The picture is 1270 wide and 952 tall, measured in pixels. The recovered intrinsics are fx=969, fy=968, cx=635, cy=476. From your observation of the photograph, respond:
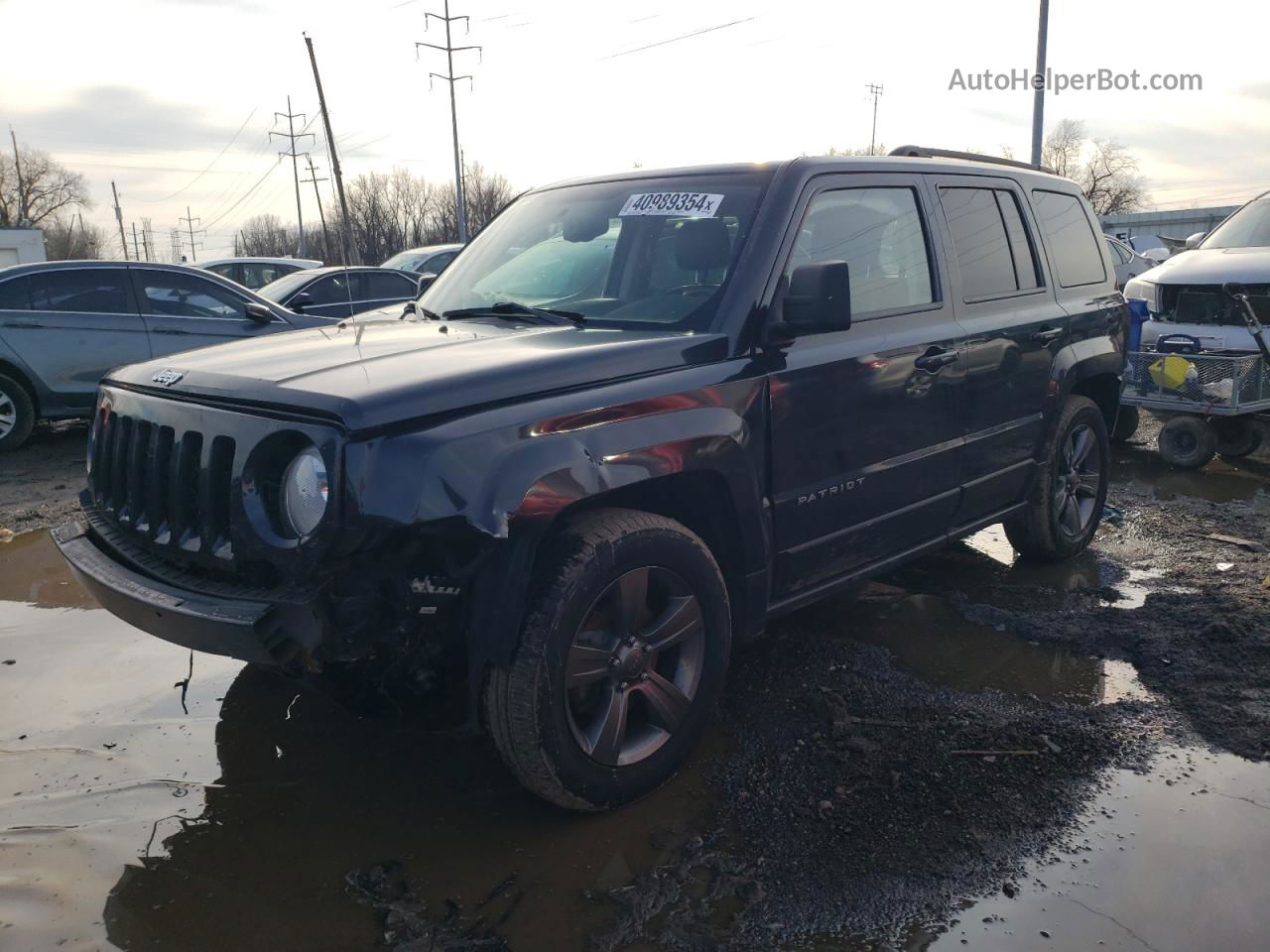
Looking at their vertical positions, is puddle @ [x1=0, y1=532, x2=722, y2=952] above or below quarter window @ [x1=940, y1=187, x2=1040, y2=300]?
below

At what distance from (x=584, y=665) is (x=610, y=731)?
24 centimetres

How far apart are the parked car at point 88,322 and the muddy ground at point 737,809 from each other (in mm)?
4797

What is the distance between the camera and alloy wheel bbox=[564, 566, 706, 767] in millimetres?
2766

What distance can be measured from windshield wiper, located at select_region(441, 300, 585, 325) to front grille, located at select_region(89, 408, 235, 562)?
3.98 feet

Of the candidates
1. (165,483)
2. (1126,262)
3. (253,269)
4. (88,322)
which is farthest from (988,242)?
(253,269)

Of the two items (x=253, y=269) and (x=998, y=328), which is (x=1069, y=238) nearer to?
(x=998, y=328)

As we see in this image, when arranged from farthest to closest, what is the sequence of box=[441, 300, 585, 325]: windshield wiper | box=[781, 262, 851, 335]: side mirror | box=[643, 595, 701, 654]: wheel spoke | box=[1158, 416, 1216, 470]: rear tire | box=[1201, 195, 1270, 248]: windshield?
1. box=[1201, 195, 1270, 248]: windshield
2. box=[1158, 416, 1216, 470]: rear tire
3. box=[441, 300, 585, 325]: windshield wiper
4. box=[781, 262, 851, 335]: side mirror
5. box=[643, 595, 701, 654]: wheel spoke

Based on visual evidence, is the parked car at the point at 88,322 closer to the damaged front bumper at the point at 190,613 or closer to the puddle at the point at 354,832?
the puddle at the point at 354,832

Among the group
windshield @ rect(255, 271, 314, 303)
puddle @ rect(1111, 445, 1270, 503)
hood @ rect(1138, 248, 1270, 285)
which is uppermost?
windshield @ rect(255, 271, 314, 303)

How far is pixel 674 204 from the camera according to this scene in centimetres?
355

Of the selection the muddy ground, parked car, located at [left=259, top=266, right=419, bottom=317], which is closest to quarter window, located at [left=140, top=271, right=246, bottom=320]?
parked car, located at [left=259, top=266, right=419, bottom=317]

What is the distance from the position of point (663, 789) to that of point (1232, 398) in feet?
20.2

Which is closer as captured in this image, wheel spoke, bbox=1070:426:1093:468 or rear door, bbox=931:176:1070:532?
rear door, bbox=931:176:1070:532

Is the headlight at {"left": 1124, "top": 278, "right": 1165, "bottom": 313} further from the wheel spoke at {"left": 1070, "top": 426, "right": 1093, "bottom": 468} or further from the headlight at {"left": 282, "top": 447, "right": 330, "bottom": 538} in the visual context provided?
the headlight at {"left": 282, "top": 447, "right": 330, "bottom": 538}
